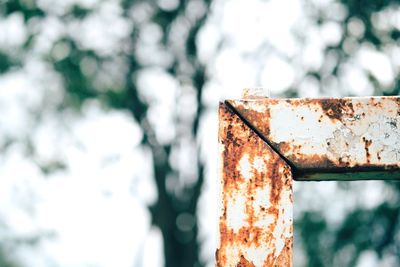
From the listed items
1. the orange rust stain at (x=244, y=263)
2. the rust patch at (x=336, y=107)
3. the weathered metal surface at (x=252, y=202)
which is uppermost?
the rust patch at (x=336, y=107)

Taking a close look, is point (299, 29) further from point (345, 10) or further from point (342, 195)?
point (342, 195)

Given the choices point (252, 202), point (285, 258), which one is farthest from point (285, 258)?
point (252, 202)

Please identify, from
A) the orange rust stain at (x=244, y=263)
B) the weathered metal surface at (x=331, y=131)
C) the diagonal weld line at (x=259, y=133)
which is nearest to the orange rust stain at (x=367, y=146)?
the weathered metal surface at (x=331, y=131)

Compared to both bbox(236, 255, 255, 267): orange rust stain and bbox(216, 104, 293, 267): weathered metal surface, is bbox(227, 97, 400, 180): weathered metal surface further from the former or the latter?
bbox(236, 255, 255, 267): orange rust stain

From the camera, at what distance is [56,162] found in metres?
7.51

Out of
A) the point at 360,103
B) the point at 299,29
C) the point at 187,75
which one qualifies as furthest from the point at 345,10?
the point at 360,103

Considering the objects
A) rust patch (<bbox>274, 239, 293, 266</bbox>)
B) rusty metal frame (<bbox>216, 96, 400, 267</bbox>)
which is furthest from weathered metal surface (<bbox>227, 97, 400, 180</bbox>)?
rust patch (<bbox>274, 239, 293, 266</bbox>)

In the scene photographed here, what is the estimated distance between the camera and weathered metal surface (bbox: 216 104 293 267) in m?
0.91

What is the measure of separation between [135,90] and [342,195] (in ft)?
13.9

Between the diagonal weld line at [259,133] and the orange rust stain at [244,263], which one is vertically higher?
the diagonal weld line at [259,133]

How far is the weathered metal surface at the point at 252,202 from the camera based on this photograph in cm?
A: 91

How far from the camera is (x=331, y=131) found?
95cm

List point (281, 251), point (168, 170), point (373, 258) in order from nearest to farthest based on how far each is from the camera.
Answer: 1. point (281, 251)
2. point (168, 170)
3. point (373, 258)

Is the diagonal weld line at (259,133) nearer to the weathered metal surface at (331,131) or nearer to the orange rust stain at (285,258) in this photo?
the weathered metal surface at (331,131)
